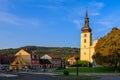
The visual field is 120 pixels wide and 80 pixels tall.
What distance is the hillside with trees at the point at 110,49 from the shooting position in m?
81.6

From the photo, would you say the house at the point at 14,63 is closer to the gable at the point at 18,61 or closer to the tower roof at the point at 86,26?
the gable at the point at 18,61

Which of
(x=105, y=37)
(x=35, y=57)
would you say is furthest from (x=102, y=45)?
(x=35, y=57)

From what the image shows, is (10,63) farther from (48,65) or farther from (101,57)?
(101,57)

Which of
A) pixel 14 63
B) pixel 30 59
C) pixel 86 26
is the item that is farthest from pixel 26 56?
pixel 86 26

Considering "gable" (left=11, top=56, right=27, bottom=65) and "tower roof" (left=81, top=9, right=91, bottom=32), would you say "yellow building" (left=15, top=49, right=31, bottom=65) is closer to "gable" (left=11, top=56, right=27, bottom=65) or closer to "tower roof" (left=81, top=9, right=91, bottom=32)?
"gable" (left=11, top=56, right=27, bottom=65)

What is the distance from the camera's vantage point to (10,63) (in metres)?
131

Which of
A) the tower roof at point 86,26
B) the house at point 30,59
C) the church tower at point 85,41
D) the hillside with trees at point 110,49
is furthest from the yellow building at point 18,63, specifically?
the hillside with trees at point 110,49

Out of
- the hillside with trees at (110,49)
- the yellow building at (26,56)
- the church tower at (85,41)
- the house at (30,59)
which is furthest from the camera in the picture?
the church tower at (85,41)

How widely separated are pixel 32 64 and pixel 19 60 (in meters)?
10.0

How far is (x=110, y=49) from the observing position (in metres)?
82.2

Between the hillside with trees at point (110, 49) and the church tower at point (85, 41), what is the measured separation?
56214 mm

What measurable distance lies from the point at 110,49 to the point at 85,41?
64.3 metres

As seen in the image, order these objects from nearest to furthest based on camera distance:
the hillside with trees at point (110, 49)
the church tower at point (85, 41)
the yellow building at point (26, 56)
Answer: the hillside with trees at point (110, 49), the yellow building at point (26, 56), the church tower at point (85, 41)

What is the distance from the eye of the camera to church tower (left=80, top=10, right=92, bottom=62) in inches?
5626
